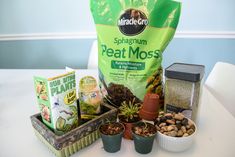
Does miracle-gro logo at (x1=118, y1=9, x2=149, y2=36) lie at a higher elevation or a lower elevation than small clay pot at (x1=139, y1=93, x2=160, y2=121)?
higher

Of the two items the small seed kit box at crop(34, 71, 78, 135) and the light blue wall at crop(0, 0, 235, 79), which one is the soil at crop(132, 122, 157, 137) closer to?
the small seed kit box at crop(34, 71, 78, 135)

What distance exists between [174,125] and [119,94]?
0.23 metres

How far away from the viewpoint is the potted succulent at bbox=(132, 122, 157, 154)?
0.54 m

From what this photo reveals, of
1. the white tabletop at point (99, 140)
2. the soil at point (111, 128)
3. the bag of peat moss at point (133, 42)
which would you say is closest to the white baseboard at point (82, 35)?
the white tabletop at point (99, 140)

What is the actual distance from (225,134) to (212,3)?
125 centimetres

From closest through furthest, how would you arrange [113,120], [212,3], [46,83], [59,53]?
[46,83], [113,120], [212,3], [59,53]

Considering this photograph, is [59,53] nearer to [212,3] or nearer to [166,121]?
[212,3]

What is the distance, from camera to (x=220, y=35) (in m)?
1.66

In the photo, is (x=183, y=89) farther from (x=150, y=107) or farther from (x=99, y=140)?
(x=99, y=140)

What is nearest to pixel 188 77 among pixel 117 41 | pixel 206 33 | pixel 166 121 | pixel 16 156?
pixel 166 121

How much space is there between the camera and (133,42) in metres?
0.69

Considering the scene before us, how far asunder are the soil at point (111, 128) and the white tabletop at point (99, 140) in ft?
0.21

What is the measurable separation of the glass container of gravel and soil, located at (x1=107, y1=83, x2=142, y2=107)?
12cm

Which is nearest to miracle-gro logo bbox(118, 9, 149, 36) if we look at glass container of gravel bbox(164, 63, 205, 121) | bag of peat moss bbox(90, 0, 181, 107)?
bag of peat moss bbox(90, 0, 181, 107)
